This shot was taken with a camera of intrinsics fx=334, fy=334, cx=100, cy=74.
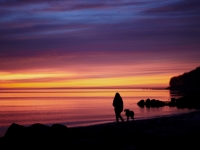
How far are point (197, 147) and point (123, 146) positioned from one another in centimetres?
290

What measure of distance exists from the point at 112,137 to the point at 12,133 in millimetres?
3917

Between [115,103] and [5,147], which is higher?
[115,103]

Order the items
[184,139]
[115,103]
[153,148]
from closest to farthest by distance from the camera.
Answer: [153,148] → [184,139] → [115,103]

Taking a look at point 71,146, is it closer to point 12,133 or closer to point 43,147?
point 43,147

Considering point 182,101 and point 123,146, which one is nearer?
point 123,146

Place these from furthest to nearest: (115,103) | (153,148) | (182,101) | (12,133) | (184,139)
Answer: (182,101), (115,103), (12,133), (184,139), (153,148)

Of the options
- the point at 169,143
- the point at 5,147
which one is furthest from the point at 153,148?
the point at 5,147

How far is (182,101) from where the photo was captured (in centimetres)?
6025

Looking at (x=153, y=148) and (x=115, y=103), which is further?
(x=115, y=103)

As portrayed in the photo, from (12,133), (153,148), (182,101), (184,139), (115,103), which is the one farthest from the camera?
(182,101)

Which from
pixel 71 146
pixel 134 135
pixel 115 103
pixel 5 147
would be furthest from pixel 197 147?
pixel 115 103

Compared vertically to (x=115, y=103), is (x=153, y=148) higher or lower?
lower

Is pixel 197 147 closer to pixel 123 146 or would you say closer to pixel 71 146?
pixel 123 146

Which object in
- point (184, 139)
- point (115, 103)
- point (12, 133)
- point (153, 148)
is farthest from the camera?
point (115, 103)
